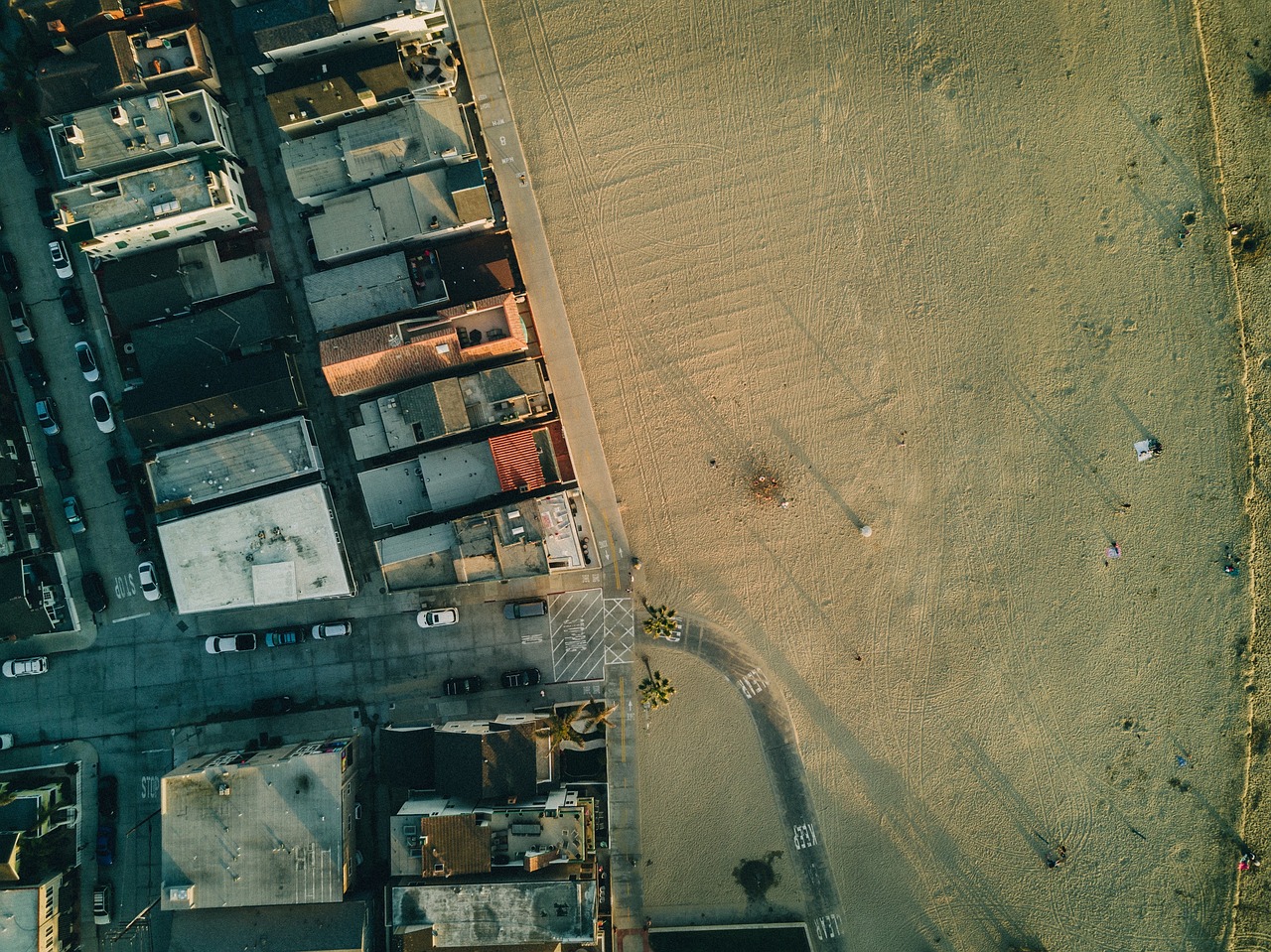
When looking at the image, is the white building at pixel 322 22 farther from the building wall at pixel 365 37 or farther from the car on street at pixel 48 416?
the car on street at pixel 48 416

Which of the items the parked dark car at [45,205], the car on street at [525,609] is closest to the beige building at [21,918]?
the car on street at [525,609]

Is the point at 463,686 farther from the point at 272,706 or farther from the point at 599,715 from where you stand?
the point at 272,706

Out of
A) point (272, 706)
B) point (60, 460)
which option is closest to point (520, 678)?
point (272, 706)

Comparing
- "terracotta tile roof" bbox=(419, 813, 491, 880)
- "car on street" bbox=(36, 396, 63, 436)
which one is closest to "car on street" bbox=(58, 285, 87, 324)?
"car on street" bbox=(36, 396, 63, 436)

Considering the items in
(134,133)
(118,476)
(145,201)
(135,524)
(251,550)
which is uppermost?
(134,133)

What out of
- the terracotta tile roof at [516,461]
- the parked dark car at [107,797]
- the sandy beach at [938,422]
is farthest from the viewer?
the sandy beach at [938,422]

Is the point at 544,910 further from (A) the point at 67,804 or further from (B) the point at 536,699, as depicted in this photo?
(A) the point at 67,804

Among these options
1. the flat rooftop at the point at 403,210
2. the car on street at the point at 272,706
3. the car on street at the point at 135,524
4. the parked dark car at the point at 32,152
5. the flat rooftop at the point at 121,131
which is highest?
the parked dark car at the point at 32,152
